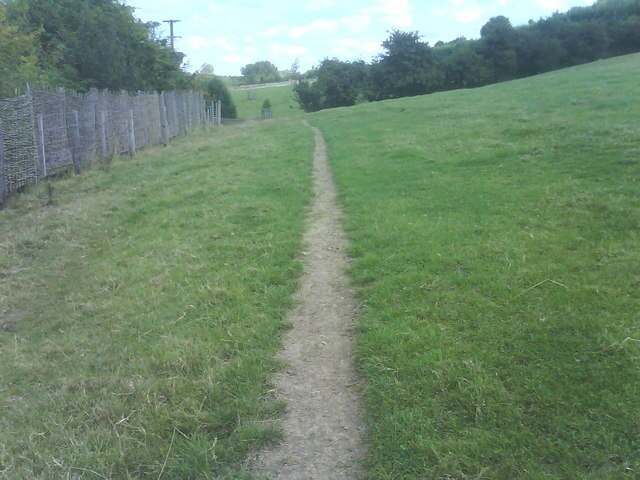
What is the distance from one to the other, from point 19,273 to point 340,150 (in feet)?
32.9

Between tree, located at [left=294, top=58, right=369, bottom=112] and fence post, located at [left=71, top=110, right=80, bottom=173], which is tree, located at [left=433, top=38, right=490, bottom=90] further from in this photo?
fence post, located at [left=71, top=110, right=80, bottom=173]

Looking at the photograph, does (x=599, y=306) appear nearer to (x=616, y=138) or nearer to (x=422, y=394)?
(x=422, y=394)

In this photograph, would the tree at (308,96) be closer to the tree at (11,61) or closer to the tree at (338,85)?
the tree at (338,85)

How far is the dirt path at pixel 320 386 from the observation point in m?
3.39

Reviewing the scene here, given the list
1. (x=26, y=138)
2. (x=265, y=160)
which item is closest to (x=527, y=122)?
(x=265, y=160)

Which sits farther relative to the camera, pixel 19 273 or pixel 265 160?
pixel 265 160

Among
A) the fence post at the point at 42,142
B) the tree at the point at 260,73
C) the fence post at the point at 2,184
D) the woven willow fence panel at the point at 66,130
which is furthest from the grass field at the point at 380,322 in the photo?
the tree at the point at 260,73

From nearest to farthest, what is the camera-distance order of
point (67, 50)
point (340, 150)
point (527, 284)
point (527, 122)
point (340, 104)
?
1. point (527, 284)
2. point (527, 122)
3. point (340, 150)
4. point (67, 50)
5. point (340, 104)

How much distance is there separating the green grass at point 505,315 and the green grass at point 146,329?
3.05 ft

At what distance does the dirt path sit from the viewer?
3.39 meters

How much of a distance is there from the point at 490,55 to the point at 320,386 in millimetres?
52436

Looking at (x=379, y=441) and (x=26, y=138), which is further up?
(x=26, y=138)

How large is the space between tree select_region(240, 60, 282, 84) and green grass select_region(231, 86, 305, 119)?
23789 mm

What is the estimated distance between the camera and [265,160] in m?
15.1
